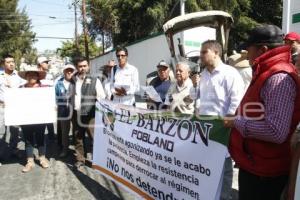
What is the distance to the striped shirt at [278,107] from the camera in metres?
2.48

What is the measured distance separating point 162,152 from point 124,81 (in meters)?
2.76

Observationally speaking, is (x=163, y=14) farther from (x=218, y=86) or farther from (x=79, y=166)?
Result: (x=218, y=86)

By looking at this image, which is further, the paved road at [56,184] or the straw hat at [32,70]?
the straw hat at [32,70]

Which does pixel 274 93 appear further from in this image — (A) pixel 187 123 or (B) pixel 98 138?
(B) pixel 98 138

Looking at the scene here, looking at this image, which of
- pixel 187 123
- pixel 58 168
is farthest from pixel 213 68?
pixel 58 168

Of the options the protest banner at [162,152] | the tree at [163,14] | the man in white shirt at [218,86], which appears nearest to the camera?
the protest banner at [162,152]

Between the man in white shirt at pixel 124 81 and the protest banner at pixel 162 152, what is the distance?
1.03 m

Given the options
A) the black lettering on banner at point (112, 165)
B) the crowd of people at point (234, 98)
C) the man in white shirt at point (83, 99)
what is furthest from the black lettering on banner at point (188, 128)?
the man in white shirt at point (83, 99)

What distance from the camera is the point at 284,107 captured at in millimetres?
2480

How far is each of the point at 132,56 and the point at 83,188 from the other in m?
15.8

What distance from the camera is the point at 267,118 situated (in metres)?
2.54

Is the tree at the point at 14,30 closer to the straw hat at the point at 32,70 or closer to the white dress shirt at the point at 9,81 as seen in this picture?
the white dress shirt at the point at 9,81

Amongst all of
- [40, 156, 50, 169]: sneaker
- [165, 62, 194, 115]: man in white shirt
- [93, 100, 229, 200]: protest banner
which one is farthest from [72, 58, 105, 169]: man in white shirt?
[165, 62, 194, 115]: man in white shirt

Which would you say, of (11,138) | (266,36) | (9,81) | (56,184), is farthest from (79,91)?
(266,36)
